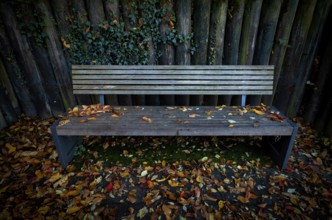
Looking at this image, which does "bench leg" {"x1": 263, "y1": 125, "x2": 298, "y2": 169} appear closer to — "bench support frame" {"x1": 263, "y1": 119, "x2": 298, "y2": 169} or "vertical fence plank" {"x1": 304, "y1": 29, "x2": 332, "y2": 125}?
"bench support frame" {"x1": 263, "y1": 119, "x2": 298, "y2": 169}

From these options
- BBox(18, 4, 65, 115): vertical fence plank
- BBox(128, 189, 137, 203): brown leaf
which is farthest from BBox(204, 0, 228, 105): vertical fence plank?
BBox(18, 4, 65, 115): vertical fence plank

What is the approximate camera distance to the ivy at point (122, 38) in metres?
2.71

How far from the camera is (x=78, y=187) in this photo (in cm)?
217

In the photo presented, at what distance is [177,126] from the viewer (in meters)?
2.20

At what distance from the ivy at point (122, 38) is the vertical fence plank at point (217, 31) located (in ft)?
1.11

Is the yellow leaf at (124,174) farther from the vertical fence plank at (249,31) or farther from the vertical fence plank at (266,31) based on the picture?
the vertical fence plank at (266,31)

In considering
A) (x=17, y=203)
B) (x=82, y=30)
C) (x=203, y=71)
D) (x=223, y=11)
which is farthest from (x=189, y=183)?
(x=82, y=30)

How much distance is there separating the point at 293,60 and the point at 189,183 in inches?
93.9

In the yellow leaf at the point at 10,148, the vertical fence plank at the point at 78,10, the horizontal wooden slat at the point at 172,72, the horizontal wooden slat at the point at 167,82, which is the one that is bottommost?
the yellow leaf at the point at 10,148

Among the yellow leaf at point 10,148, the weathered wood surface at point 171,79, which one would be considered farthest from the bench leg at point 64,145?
the yellow leaf at point 10,148

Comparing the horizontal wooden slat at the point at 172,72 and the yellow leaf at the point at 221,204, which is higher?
the horizontal wooden slat at the point at 172,72

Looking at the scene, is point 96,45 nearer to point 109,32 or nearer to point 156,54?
point 109,32

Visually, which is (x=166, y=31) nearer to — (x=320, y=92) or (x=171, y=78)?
(x=171, y=78)

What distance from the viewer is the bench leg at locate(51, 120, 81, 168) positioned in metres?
2.23
